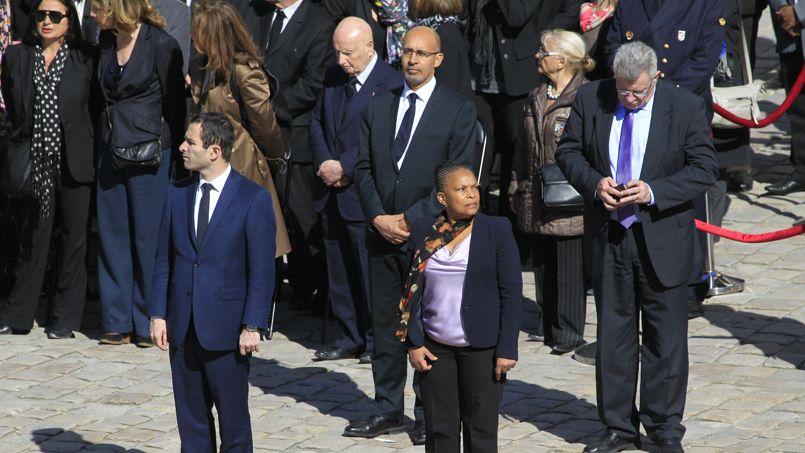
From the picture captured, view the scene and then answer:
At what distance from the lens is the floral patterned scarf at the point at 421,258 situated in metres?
7.25

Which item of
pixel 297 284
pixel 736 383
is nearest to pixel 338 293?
pixel 297 284

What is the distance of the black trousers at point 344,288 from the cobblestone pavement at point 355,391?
0.20 metres

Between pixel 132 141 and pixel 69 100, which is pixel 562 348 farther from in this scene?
pixel 69 100

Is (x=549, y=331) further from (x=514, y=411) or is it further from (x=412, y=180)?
(x=412, y=180)

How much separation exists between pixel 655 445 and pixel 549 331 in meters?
2.08

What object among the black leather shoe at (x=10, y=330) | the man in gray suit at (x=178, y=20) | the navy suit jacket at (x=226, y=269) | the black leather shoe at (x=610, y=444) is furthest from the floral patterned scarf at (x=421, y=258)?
the man in gray suit at (x=178, y=20)

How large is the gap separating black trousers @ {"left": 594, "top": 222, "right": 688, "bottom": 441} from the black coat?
3.13 metres

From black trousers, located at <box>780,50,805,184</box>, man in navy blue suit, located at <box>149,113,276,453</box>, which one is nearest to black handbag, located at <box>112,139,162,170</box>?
man in navy blue suit, located at <box>149,113,276,453</box>

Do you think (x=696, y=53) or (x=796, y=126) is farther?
(x=796, y=126)

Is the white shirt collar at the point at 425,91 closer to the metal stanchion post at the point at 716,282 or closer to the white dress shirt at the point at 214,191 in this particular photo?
the white dress shirt at the point at 214,191

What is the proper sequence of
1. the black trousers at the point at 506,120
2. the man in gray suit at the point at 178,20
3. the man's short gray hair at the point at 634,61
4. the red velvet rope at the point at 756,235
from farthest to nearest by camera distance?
the man in gray suit at the point at 178,20 < the black trousers at the point at 506,120 < the red velvet rope at the point at 756,235 < the man's short gray hair at the point at 634,61

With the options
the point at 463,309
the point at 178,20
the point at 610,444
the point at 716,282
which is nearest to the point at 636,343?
the point at 610,444

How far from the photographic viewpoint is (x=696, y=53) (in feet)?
32.8

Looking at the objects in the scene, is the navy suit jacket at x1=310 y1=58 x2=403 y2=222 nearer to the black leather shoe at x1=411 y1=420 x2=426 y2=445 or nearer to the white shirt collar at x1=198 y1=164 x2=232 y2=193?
the black leather shoe at x1=411 y1=420 x2=426 y2=445
